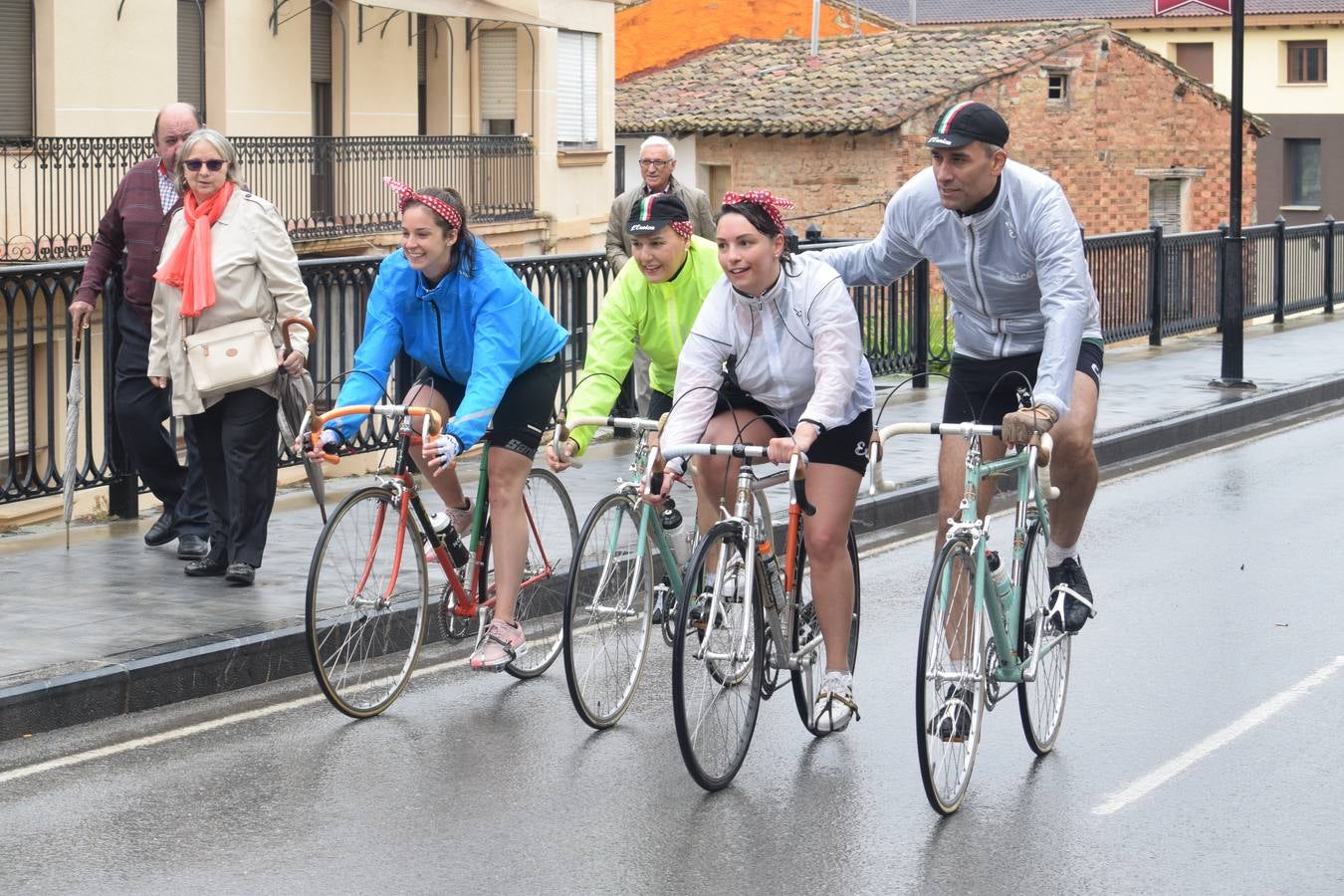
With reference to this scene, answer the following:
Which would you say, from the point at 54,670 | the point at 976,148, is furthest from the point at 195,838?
the point at 976,148

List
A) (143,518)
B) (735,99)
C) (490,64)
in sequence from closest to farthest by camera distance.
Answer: (143,518) < (490,64) < (735,99)

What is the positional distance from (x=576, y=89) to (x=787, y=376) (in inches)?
1150

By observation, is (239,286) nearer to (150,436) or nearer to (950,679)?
(150,436)

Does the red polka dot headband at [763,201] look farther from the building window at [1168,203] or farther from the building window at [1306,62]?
the building window at [1306,62]

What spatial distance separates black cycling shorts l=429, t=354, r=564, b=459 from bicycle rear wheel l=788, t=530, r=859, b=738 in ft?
3.68

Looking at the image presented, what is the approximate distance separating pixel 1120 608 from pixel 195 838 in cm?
450

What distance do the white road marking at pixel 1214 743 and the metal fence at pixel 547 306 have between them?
1.56 m

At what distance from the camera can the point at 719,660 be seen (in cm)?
585

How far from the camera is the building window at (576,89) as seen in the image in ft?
113

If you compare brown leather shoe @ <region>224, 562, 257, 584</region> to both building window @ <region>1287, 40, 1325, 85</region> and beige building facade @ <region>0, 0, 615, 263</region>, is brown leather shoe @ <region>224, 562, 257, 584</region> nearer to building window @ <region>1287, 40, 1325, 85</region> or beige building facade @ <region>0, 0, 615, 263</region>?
beige building facade @ <region>0, 0, 615, 263</region>

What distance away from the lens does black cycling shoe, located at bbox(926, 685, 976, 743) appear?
18.4ft

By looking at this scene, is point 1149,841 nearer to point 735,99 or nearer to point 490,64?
point 490,64

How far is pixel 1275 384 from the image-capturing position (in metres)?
17.3

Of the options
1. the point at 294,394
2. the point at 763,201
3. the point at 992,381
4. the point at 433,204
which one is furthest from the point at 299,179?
the point at 763,201
